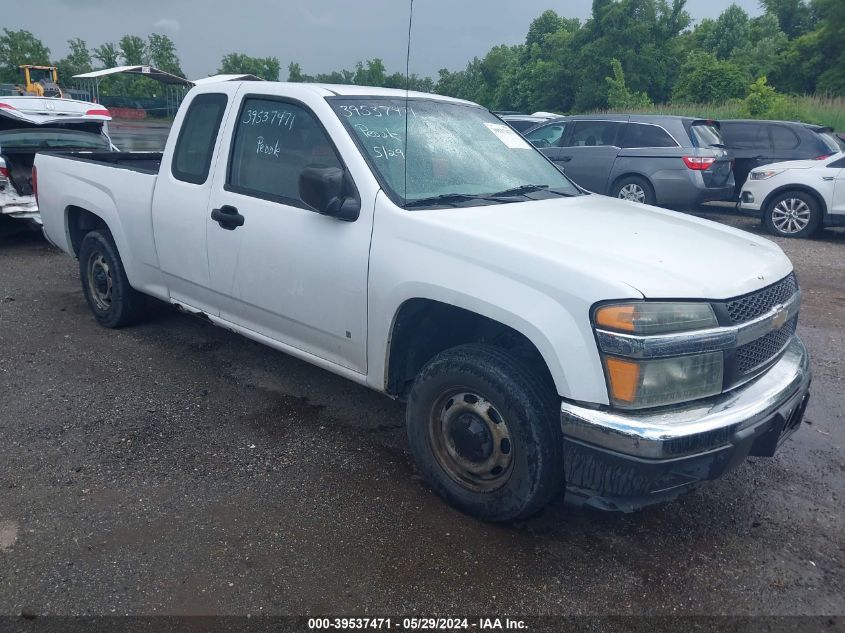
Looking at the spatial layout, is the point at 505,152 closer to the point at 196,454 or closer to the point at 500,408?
the point at 500,408

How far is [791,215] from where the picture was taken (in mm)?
11039

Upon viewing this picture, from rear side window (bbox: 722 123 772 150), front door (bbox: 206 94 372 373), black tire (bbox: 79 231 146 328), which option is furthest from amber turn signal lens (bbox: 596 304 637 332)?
rear side window (bbox: 722 123 772 150)

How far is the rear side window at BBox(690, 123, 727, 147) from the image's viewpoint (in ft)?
37.7

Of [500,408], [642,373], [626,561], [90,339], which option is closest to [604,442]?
[642,373]

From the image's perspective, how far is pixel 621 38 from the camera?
138ft

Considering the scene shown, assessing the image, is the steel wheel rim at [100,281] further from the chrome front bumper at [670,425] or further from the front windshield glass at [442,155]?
the chrome front bumper at [670,425]

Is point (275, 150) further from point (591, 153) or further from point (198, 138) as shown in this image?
point (591, 153)

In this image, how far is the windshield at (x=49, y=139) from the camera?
8.29 m

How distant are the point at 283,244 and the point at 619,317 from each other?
1878mm

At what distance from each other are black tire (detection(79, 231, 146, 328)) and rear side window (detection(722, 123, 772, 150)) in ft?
37.1

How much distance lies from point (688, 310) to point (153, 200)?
11.4 ft

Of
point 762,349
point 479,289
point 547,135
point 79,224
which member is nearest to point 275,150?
point 479,289

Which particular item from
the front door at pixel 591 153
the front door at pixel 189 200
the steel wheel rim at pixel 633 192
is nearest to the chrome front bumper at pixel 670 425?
the front door at pixel 189 200

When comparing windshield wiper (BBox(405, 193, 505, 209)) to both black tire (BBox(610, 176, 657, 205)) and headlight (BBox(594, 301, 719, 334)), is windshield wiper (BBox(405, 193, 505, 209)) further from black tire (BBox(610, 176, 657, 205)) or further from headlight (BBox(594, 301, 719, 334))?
black tire (BBox(610, 176, 657, 205))
